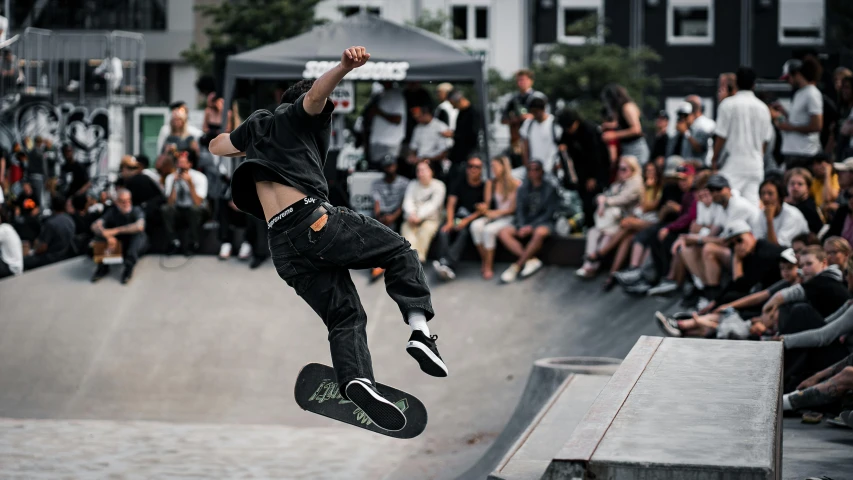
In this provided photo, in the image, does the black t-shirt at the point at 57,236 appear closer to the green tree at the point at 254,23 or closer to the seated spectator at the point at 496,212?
the seated spectator at the point at 496,212

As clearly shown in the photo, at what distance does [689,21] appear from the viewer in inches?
1551

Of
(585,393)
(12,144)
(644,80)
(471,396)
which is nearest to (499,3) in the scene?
(644,80)

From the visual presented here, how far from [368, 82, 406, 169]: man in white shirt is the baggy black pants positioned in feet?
28.2

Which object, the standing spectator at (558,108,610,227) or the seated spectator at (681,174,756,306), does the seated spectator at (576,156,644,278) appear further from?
the seated spectator at (681,174,756,306)

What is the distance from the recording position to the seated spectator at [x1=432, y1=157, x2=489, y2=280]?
44.3 feet

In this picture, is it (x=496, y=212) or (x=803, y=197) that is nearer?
(x=803, y=197)

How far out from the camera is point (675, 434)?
16.3 feet

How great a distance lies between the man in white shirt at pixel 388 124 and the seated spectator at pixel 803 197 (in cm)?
556

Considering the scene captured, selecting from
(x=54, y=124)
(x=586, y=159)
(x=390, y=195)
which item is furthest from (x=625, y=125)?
(x=54, y=124)

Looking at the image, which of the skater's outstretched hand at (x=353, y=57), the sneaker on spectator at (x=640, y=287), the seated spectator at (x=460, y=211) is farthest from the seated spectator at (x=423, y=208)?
the skater's outstretched hand at (x=353, y=57)

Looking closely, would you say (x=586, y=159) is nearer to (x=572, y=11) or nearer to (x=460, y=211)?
(x=460, y=211)

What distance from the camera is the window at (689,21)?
38969mm

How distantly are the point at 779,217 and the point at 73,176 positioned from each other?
11551 millimetres

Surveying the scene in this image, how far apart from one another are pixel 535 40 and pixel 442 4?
3.37 metres
